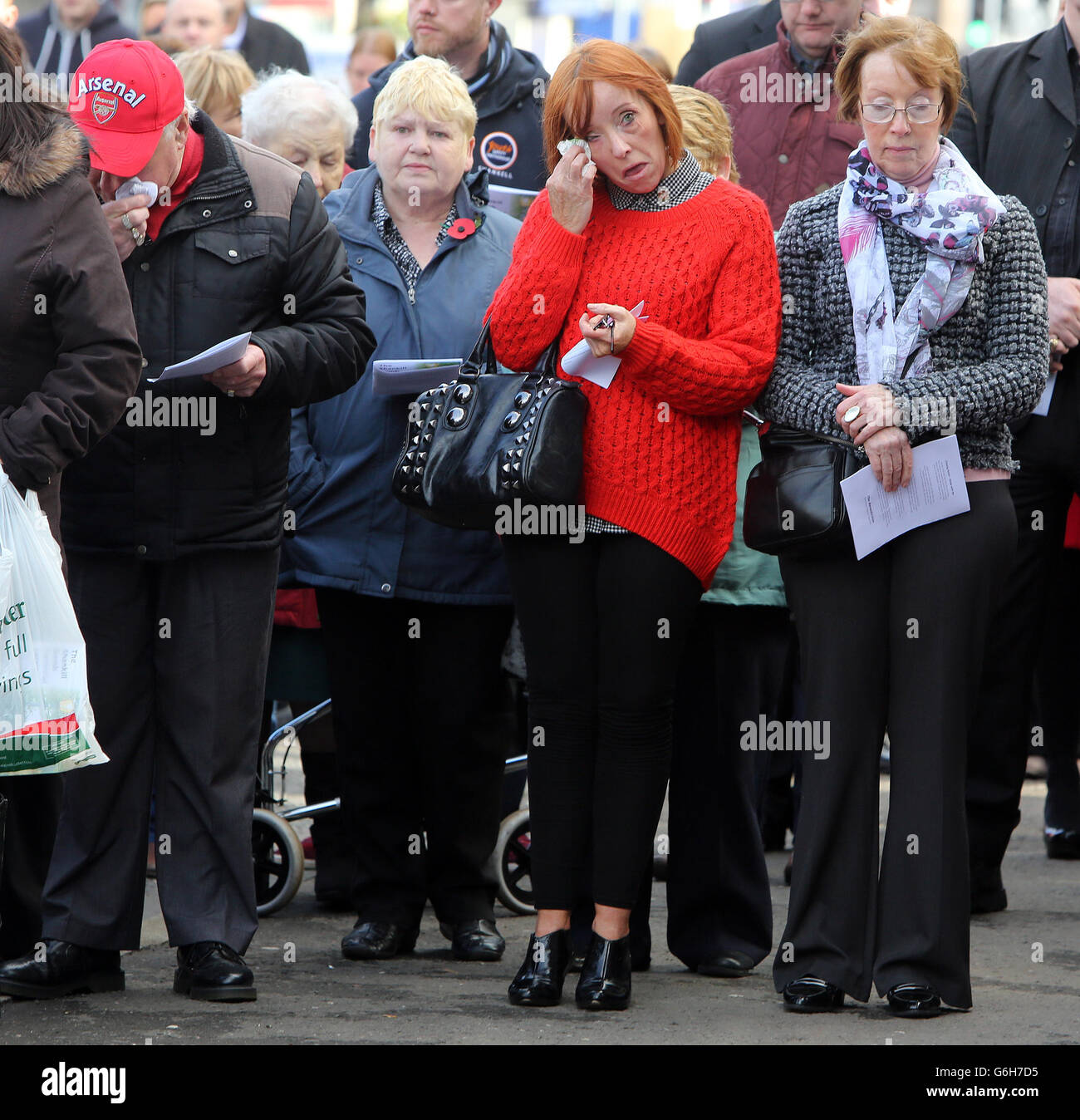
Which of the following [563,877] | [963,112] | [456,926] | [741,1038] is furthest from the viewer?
[963,112]

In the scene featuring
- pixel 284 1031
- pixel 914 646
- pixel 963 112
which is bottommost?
pixel 284 1031

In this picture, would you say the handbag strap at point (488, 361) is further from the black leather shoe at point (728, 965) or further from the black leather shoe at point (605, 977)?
the black leather shoe at point (728, 965)

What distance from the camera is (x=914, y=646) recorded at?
14.4ft

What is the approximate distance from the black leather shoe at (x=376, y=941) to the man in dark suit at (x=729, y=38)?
3.51 m

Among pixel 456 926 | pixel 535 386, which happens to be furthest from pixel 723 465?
pixel 456 926

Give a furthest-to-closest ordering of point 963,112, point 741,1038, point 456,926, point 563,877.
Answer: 1. point 963,112
2. point 456,926
3. point 563,877
4. point 741,1038

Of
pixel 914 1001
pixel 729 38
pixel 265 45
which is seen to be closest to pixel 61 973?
pixel 914 1001

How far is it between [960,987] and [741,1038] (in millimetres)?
542

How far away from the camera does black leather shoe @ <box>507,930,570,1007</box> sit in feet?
14.7

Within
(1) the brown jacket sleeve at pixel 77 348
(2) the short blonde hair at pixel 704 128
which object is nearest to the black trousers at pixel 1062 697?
(2) the short blonde hair at pixel 704 128

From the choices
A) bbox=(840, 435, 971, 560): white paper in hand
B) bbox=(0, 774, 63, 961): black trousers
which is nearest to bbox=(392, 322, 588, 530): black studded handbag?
bbox=(840, 435, 971, 560): white paper in hand

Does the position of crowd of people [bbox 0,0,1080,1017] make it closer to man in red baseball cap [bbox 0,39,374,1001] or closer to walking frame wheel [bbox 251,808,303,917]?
man in red baseball cap [bbox 0,39,374,1001]

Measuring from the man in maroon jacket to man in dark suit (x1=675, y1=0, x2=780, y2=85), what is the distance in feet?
2.23

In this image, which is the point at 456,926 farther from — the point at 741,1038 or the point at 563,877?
the point at 741,1038
